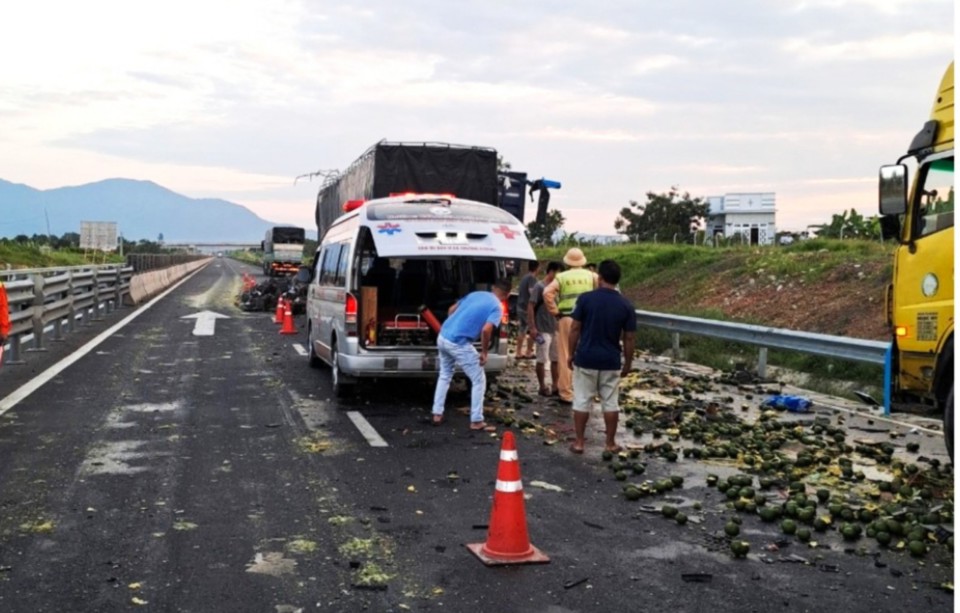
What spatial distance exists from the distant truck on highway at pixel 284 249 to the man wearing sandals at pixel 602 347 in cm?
4904

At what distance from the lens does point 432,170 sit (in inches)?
673

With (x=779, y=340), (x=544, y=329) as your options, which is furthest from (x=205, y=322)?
(x=779, y=340)

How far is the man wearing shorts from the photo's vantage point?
40.0ft

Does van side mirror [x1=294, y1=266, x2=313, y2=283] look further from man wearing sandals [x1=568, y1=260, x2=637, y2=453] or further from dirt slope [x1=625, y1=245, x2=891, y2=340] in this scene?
dirt slope [x1=625, y1=245, x2=891, y2=340]

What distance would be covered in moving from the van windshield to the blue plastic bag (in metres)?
3.92

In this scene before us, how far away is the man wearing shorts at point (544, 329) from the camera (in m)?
12.2

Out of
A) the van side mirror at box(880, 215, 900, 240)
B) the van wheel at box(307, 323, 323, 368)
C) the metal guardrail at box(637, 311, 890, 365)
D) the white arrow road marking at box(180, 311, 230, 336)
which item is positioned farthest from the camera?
the white arrow road marking at box(180, 311, 230, 336)

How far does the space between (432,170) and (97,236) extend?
34483 millimetres

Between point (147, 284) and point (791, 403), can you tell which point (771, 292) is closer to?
point (791, 403)

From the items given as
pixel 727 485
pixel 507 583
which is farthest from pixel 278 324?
pixel 507 583

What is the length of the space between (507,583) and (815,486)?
11.6 ft

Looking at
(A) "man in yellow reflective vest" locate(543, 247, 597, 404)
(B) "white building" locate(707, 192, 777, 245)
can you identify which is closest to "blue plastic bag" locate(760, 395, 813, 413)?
(A) "man in yellow reflective vest" locate(543, 247, 597, 404)

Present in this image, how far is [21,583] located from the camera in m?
4.98

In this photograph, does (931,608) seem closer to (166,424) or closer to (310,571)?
(310,571)
